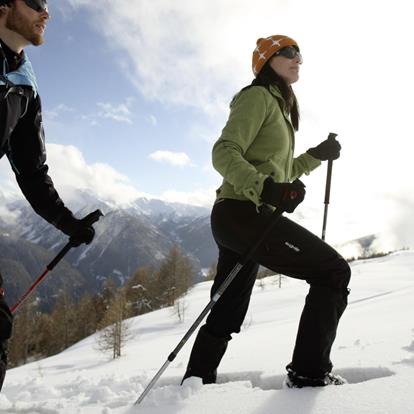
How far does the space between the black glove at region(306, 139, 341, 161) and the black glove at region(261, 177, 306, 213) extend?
3.94 feet

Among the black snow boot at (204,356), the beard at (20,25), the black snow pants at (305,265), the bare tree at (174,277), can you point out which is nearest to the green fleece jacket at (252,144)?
the black snow pants at (305,265)

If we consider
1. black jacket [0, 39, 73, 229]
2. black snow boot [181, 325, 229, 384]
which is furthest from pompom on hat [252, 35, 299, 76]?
black snow boot [181, 325, 229, 384]

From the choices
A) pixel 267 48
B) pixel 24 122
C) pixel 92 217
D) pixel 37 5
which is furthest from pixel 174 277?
pixel 37 5

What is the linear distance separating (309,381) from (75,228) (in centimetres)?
209

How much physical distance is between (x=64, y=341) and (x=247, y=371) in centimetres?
5353

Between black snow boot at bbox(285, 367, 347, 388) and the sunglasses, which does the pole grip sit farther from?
the sunglasses

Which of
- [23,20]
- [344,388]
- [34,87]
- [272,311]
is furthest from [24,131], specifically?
[272,311]

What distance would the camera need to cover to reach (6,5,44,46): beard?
2424mm

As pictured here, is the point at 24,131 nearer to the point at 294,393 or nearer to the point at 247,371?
the point at 294,393

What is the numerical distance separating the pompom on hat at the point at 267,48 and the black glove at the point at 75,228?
203 cm

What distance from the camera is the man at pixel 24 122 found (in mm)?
2283

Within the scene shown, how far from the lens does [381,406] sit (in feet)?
6.80

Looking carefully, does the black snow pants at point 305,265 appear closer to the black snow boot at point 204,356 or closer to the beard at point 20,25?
the black snow boot at point 204,356

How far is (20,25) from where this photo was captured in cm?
244
